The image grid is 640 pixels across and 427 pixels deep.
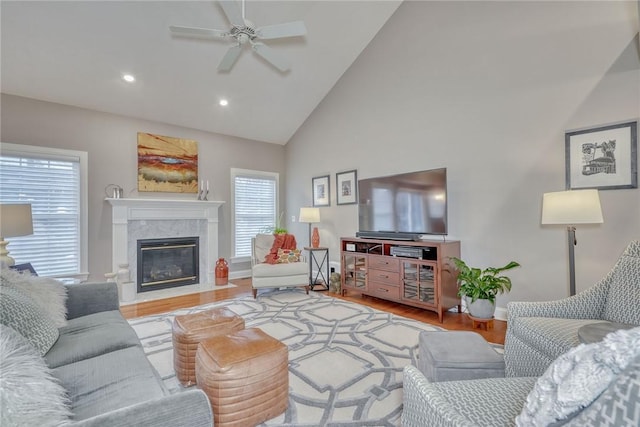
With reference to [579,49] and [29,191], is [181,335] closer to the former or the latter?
[29,191]

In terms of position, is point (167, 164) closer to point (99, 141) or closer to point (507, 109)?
point (99, 141)

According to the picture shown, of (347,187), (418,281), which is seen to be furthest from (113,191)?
(418,281)

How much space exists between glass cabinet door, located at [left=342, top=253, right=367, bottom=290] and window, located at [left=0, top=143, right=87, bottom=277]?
3707 millimetres

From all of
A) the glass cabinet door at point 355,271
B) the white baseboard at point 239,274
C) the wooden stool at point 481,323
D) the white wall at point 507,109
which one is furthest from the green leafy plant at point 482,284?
the white baseboard at point 239,274

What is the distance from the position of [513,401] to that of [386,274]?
2698mm

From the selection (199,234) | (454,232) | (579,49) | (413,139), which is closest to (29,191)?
(199,234)

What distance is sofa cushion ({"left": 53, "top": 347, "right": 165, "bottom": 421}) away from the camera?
1.09 meters

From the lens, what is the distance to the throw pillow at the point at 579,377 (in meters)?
0.52

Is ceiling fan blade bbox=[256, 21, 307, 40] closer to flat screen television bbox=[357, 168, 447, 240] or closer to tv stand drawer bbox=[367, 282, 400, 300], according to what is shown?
flat screen television bbox=[357, 168, 447, 240]

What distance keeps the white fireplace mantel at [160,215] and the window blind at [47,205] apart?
17.0 inches

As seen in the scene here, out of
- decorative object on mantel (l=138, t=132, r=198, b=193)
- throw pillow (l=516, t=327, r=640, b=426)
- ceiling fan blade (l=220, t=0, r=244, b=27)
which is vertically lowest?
throw pillow (l=516, t=327, r=640, b=426)

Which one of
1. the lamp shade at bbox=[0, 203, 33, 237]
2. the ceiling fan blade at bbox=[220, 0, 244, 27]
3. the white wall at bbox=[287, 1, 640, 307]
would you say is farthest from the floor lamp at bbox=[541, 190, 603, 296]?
the lamp shade at bbox=[0, 203, 33, 237]

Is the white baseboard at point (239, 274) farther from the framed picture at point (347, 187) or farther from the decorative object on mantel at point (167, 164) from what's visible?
the framed picture at point (347, 187)

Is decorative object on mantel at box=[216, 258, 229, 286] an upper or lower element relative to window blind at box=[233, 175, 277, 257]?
lower
